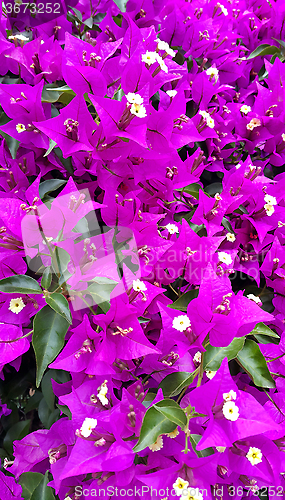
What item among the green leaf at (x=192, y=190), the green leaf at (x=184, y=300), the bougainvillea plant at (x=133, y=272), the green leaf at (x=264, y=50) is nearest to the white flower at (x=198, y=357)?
the bougainvillea plant at (x=133, y=272)

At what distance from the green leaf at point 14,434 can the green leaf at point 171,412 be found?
0.61 m

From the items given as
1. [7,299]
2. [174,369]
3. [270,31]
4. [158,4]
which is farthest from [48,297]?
[270,31]

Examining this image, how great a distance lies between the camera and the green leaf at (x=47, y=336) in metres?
0.69

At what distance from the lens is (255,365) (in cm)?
78

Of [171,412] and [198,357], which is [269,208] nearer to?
[198,357]

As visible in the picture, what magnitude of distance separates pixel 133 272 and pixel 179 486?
43cm

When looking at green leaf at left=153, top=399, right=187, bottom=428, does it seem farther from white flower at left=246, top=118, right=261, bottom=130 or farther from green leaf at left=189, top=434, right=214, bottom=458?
white flower at left=246, top=118, right=261, bottom=130

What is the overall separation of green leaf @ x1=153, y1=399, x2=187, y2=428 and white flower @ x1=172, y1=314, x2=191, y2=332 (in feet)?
0.47

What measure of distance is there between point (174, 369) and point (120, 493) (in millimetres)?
260

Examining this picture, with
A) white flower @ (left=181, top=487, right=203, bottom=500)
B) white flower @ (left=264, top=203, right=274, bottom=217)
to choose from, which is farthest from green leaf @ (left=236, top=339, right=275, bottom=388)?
white flower @ (left=264, top=203, right=274, bottom=217)

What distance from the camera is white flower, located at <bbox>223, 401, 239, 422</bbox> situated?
2.09ft

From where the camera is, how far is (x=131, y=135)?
77cm

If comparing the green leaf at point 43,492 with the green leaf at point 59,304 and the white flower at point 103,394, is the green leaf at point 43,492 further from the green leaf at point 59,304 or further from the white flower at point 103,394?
the green leaf at point 59,304

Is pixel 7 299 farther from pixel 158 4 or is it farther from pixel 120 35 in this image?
pixel 158 4
